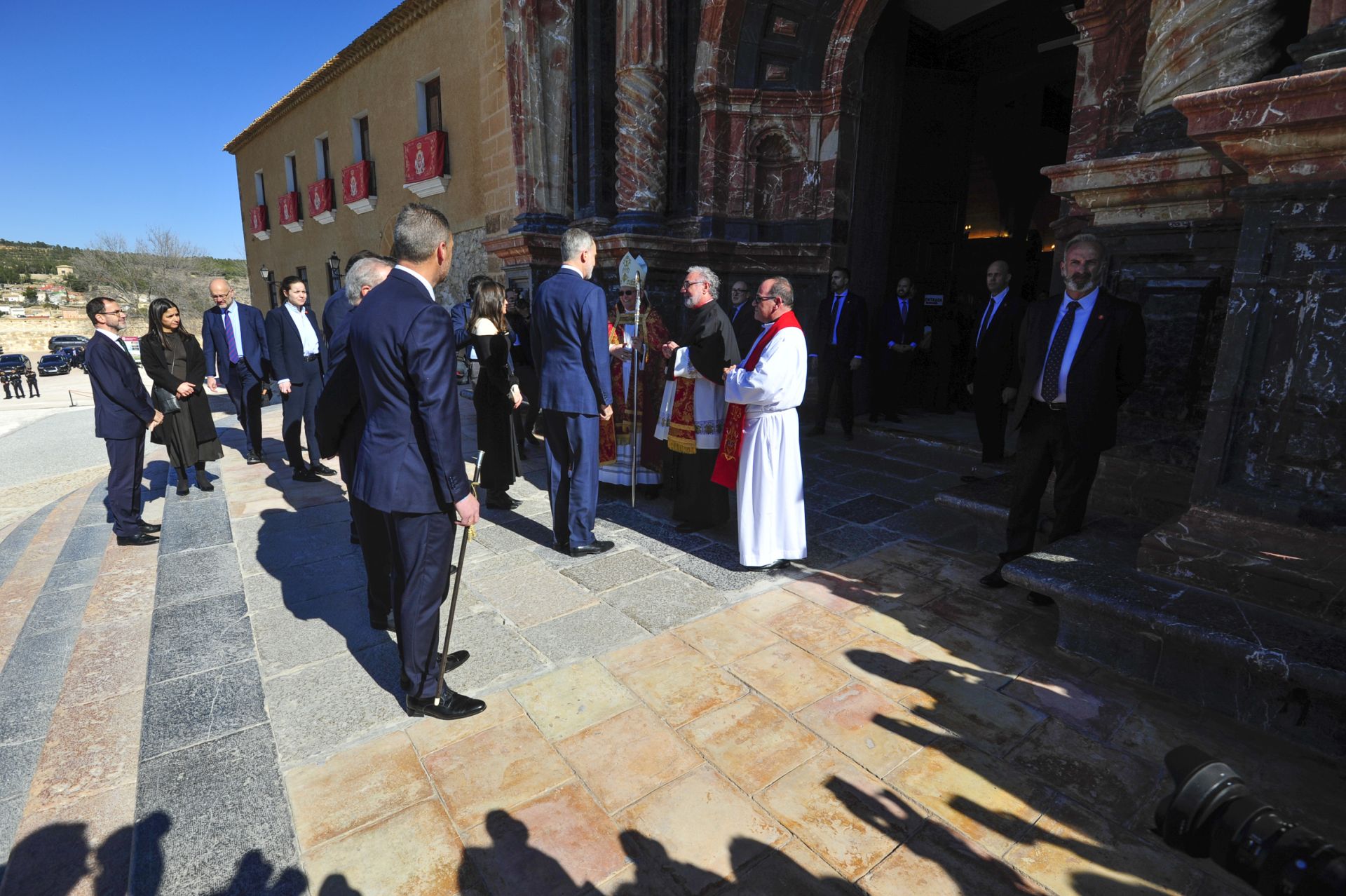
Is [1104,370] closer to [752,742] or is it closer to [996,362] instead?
[752,742]

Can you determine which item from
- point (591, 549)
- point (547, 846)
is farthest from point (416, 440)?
point (591, 549)

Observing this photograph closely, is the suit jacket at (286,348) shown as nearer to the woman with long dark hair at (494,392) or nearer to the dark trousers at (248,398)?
the dark trousers at (248,398)

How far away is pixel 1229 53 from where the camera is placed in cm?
278

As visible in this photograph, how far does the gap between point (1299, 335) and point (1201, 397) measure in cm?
101

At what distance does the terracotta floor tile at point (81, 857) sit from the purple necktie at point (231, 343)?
5077 millimetres

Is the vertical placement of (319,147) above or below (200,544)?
above

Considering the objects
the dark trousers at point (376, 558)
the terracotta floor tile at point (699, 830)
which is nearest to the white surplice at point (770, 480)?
the terracotta floor tile at point (699, 830)

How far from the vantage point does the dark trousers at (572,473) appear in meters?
4.00

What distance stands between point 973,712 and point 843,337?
5.03 m

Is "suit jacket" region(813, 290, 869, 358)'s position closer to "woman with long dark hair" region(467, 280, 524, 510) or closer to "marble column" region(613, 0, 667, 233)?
"marble column" region(613, 0, 667, 233)

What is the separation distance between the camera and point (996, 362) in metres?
5.58

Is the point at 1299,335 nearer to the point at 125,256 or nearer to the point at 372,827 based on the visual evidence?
the point at 372,827

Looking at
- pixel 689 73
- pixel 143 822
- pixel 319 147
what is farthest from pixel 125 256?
pixel 143 822

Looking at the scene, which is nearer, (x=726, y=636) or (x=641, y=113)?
(x=726, y=636)
